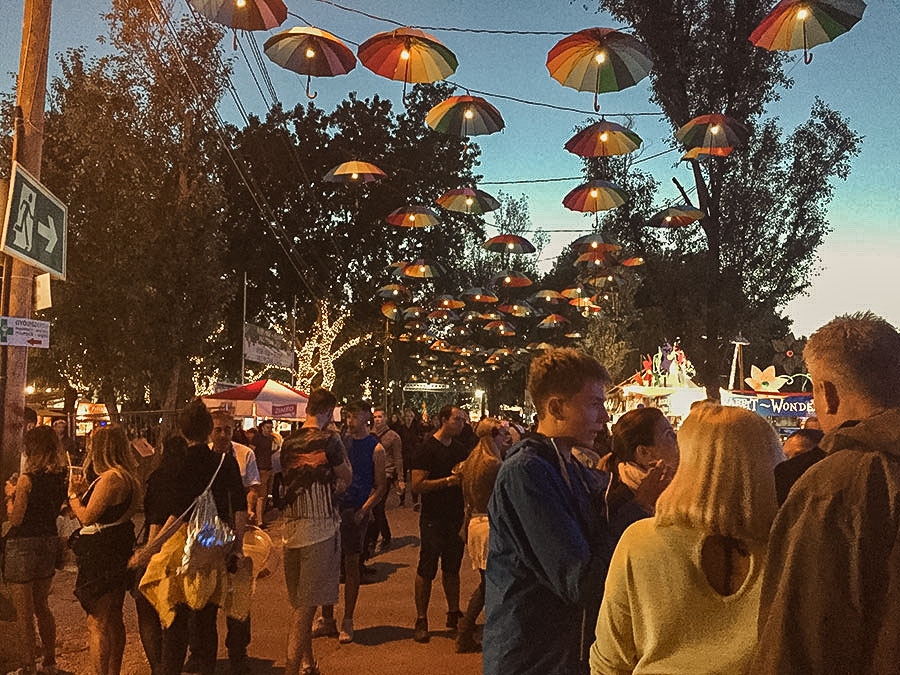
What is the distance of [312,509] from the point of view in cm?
577

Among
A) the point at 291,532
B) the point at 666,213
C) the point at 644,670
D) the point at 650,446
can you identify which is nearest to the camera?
the point at 644,670

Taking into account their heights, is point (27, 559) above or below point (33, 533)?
below

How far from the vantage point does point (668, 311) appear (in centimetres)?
2752

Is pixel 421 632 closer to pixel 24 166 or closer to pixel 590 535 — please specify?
pixel 590 535

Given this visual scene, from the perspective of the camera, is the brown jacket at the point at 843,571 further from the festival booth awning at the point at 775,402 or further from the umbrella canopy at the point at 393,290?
the umbrella canopy at the point at 393,290

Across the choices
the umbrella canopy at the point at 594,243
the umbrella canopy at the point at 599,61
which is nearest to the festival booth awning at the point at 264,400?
the umbrella canopy at the point at 594,243

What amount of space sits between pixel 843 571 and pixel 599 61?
24.7 feet

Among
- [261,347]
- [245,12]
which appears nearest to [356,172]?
[245,12]

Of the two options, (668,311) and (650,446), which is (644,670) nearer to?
(650,446)

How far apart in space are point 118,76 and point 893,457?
21.8m

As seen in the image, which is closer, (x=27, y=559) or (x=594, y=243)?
(x=27, y=559)

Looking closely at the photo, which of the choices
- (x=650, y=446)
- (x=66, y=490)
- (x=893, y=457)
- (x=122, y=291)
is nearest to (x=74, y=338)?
(x=122, y=291)

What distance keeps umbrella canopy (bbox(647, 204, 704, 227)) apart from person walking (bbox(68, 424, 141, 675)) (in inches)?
511

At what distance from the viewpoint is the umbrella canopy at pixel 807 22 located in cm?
713
